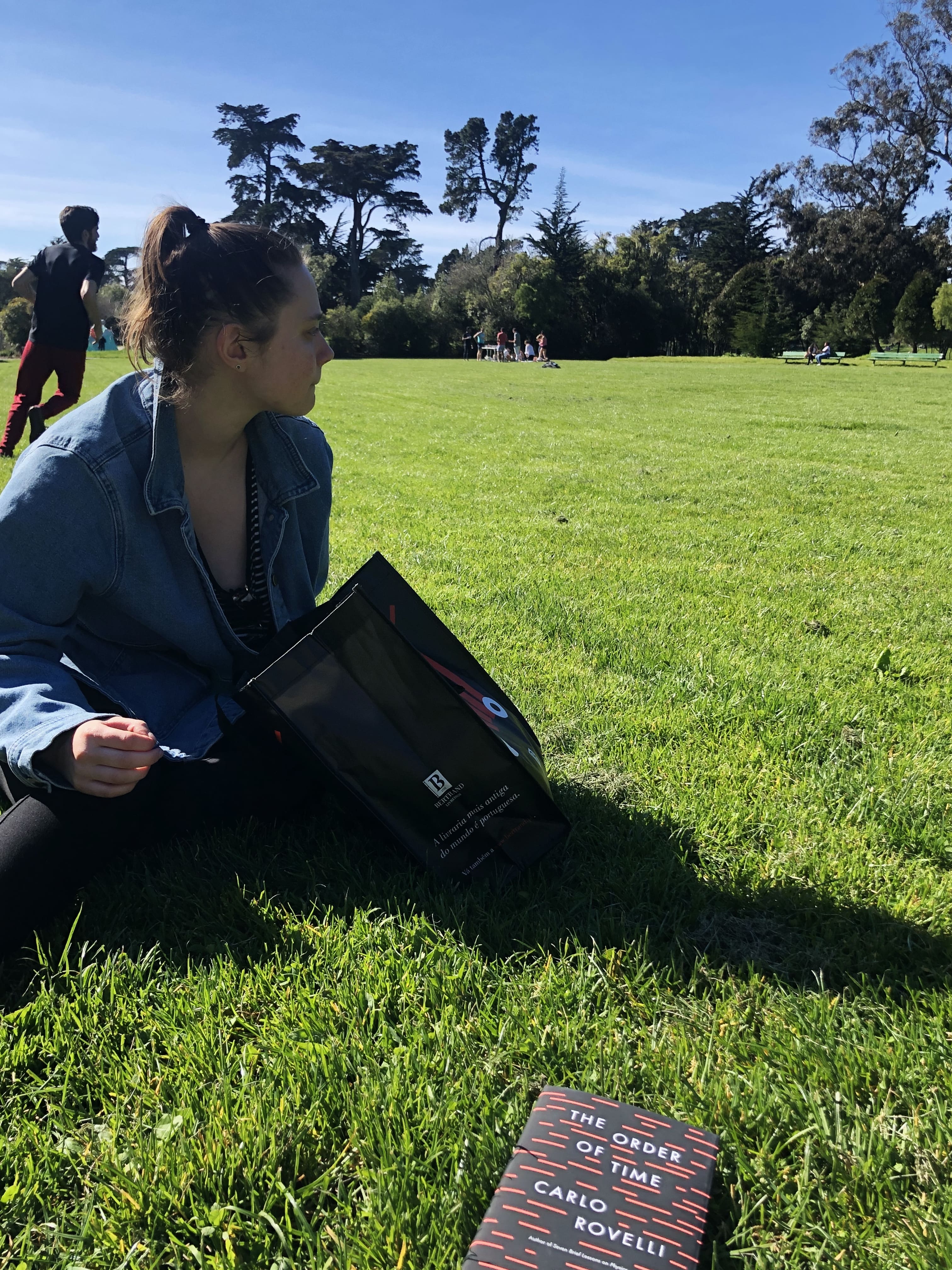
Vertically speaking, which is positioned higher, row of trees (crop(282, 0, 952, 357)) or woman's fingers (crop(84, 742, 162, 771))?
row of trees (crop(282, 0, 952, 357))

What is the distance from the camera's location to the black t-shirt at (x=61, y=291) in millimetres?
A: 7273

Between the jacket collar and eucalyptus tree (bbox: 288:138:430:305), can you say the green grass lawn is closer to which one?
the jacket collar

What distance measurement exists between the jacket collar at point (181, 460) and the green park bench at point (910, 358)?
34579mm

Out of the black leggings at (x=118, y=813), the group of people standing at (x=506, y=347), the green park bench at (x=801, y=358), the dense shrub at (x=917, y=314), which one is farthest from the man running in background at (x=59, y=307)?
the dense shrub at (x=917, y=314)

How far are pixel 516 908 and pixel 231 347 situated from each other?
1.50 m

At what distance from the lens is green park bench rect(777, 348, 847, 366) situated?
3691 centimetres

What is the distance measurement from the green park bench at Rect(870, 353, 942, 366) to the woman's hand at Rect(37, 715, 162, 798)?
35.5 meters

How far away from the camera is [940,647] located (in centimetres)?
353

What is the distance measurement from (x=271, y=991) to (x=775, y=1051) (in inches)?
36.5

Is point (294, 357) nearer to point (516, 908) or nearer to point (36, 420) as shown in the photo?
point (516, 908)

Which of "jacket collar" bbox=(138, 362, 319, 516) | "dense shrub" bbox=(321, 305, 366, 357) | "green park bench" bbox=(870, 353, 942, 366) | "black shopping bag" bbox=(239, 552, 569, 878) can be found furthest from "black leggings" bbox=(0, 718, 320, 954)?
"dense shrub" bbox=(321, 305, 366, 357)


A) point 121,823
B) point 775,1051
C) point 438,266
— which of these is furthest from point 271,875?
point 438,266

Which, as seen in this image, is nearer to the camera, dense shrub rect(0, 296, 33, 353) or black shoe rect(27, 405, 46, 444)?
black shoe rect(27, 405, 46, 444)

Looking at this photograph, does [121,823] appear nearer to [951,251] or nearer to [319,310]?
[319,310]
